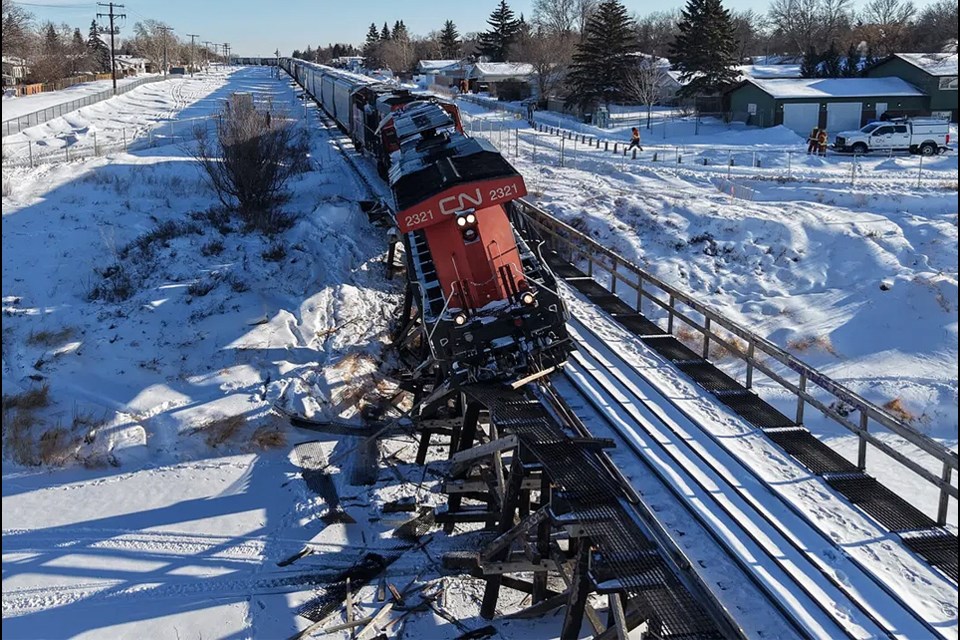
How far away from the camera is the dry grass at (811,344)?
22059mm

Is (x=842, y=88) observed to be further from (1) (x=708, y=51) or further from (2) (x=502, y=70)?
(2) (x=502, y=70)

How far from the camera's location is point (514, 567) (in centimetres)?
1107

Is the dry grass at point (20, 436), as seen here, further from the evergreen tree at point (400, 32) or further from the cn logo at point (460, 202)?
the evergreen tree at point (400, 32)

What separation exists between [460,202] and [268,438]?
306 inches

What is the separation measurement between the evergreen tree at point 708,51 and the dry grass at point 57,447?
55.8 metres

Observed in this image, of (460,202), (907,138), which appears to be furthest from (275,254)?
(907,138)

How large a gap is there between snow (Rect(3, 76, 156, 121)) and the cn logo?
51.7 meters

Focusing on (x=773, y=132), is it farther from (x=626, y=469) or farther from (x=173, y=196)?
(x=626, y=469)

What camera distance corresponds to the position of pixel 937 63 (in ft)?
170

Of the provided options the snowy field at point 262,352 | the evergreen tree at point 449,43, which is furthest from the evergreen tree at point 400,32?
the snowy field at point 262,352

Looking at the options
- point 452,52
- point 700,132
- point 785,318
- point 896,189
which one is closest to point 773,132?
point 700,132

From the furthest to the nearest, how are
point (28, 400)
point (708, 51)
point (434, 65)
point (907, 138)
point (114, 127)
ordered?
point (434, 65), point (708, 51), point (114, 127), point (907, 138), point (28, 400)

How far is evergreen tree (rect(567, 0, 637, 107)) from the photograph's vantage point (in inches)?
2516

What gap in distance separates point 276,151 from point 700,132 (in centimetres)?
3675
